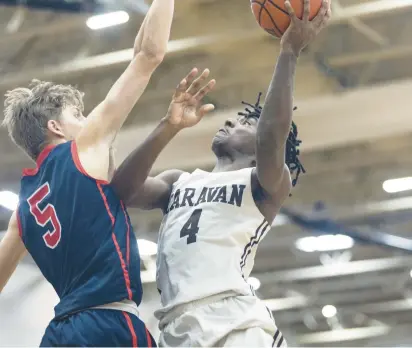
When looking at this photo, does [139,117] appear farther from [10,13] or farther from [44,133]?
[44,133]

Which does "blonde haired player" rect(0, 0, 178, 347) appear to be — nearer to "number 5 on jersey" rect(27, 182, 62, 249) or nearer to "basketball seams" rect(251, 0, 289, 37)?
"number 5 on jersey" rect(27, 182, 62, 249)

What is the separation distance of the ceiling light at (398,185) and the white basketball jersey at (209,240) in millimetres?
6799

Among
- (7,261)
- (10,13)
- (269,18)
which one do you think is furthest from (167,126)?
(10,13)

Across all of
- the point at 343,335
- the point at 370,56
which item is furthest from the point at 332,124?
the point at 343,335

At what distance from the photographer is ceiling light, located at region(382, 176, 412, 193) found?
927cm

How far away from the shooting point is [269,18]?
280cm

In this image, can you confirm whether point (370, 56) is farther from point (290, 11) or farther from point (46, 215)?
point (46, 215)

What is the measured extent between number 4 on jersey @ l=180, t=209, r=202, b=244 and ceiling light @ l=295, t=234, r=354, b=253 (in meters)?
8.29

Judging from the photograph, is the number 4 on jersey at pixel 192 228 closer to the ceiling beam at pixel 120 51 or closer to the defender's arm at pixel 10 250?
the defender's arm at pixel 10 250

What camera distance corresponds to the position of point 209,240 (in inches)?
106

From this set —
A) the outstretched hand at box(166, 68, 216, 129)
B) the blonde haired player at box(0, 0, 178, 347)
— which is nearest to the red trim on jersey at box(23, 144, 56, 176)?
the blonde haired player at box(0, 0, 178, 347)

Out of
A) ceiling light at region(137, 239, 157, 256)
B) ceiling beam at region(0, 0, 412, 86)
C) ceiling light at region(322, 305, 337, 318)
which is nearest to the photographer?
ceiling beam at region(0, 0, 412, 86)

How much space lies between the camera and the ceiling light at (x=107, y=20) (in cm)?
674

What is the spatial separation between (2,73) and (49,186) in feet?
17.8
